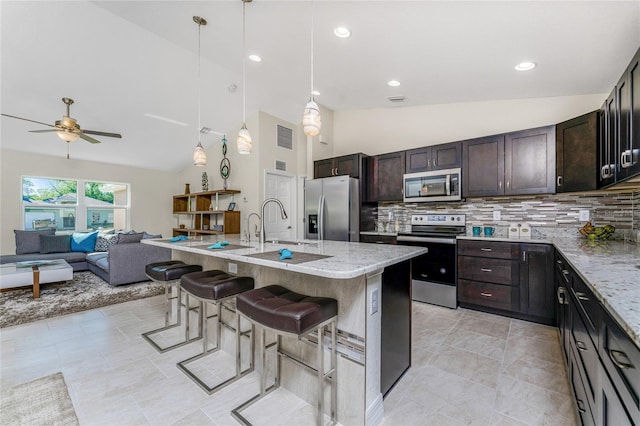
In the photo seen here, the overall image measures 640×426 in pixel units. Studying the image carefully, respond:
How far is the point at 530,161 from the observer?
316 centimetres

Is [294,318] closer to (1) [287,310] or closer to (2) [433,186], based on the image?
(1) [287,310]

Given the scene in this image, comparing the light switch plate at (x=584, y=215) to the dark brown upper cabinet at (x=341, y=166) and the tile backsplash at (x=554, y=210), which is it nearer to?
the tile backsplash at (x=554, y=210)

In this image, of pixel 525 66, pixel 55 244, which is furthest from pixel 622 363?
pixel 55 244

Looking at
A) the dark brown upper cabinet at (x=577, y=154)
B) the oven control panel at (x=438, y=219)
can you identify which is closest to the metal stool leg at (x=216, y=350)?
the oven control panel at (x=438, y=219)

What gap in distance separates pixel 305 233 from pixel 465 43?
3.60 metres

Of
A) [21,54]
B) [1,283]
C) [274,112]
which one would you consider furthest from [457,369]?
[21,54]

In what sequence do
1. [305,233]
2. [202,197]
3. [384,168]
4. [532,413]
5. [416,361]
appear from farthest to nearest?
[202,197], [305,233], [384,168], [416,361], [532,413]

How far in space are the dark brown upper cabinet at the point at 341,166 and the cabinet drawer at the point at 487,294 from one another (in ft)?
7.18

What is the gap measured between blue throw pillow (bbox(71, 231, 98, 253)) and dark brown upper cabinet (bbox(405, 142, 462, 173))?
20.9ft

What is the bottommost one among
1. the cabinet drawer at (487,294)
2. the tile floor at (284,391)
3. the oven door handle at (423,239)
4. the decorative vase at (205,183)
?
the tile floor at (284,391)

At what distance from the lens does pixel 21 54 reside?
3.37 metres

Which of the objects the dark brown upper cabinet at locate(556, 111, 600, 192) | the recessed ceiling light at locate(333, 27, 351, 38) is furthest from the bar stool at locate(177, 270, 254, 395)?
the dark brown upper cabinet at locate(556, 111, 600, 192)

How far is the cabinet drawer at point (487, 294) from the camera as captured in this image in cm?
308

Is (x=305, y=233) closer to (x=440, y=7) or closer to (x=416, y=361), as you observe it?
(x=416, y=361)
